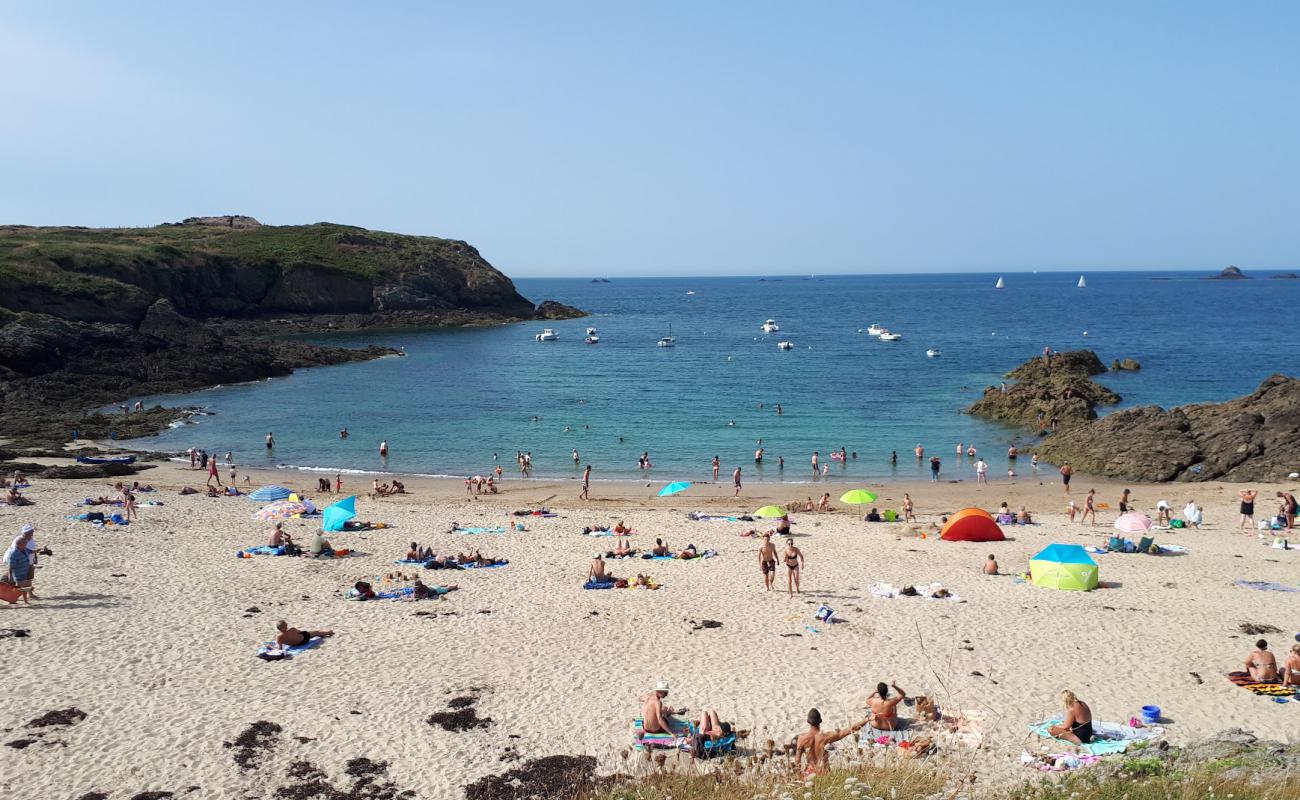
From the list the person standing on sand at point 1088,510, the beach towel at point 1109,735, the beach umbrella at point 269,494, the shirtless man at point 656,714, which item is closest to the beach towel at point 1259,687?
the beach towel at point 1109,735

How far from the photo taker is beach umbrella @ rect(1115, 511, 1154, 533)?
22.6m

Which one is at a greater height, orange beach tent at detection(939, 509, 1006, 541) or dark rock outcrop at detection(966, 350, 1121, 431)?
dark rock outcrop at detection(966, 350, 1121, 431)

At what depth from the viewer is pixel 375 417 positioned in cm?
4622

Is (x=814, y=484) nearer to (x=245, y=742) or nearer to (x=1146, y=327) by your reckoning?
(x=245, y=742)

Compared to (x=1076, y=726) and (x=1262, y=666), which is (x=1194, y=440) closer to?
(x=1262, y=666)

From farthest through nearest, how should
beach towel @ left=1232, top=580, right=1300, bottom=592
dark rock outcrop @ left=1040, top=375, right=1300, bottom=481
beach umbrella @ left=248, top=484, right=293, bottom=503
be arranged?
dark rock outcrop @ left=1040, top=375, right=1300, bottom=481 < beach umbrella @ left=248, top=484, right=293, bottom=503 < beach towel @ left=1232, top=580, right=1300, bottom=592

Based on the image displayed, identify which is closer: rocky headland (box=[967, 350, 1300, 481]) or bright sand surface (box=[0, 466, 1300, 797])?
bright sand surface (box=[0, 466, 1300, 797])

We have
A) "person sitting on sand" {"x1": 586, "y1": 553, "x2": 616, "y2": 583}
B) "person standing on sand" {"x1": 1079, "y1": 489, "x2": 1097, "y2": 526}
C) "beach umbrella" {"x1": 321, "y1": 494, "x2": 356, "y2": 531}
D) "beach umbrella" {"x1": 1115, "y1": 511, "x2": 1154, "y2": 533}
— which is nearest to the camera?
"person sitting on sand" {"x1": 586, "y1": 553, "x2": 616, "y2": 583}

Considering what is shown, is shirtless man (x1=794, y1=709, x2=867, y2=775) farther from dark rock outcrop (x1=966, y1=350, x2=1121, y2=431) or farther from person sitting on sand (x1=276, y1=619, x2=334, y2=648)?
dark rock outcrop (x1=966, y1=350, x2=1121, y2=431)

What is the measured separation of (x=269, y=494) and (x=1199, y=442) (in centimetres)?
3338

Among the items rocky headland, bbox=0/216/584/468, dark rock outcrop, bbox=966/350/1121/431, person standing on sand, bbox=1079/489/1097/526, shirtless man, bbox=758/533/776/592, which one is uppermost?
rocky headland, bbox=0/216/584/468

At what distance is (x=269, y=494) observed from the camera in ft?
91.7

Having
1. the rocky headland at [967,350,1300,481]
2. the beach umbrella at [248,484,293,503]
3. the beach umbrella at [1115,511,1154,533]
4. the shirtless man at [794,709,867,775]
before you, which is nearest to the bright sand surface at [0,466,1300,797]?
the beach umbrella at [1115,511,1154,533]

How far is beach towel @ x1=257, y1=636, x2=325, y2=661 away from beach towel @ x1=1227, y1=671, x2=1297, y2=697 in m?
14.4
